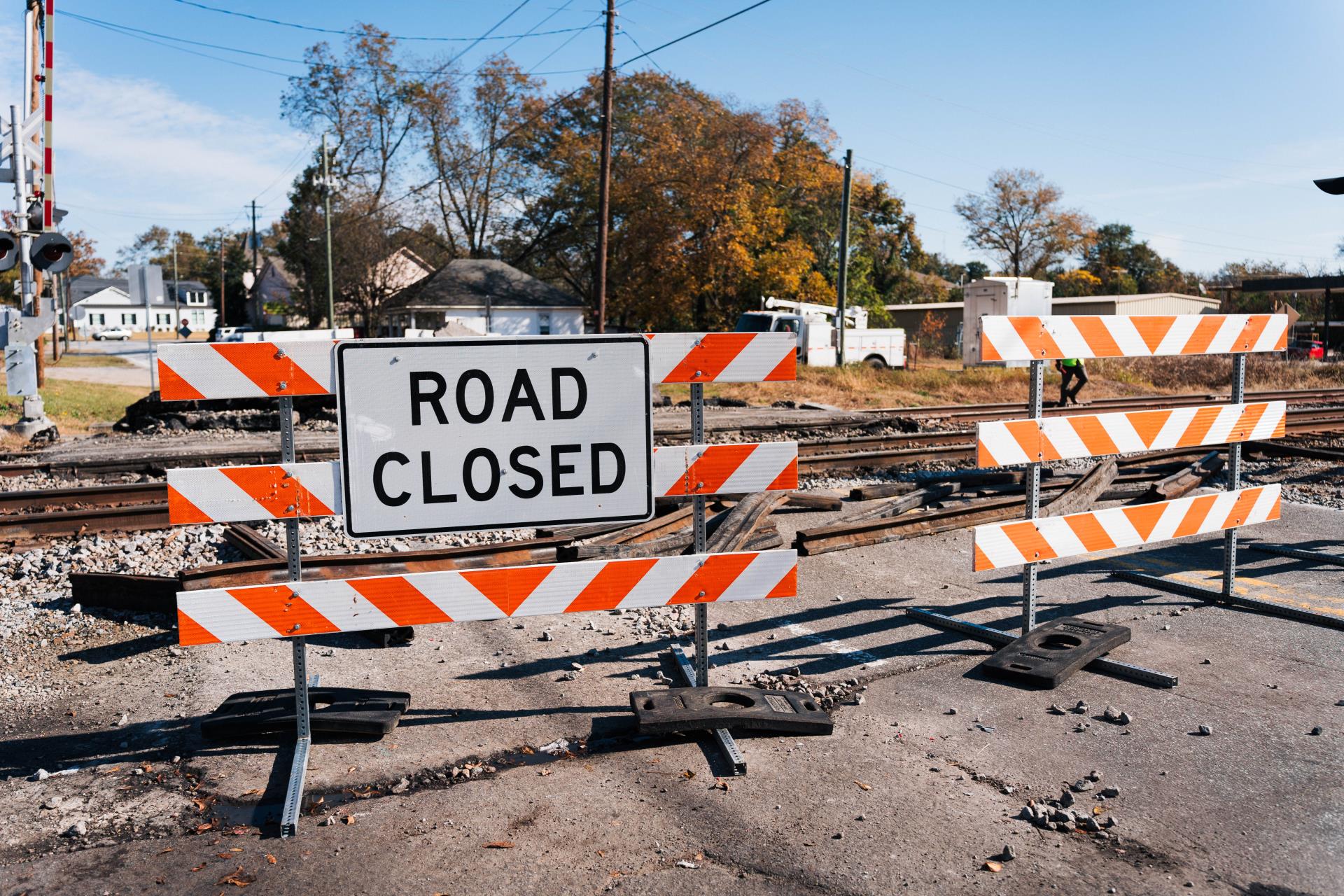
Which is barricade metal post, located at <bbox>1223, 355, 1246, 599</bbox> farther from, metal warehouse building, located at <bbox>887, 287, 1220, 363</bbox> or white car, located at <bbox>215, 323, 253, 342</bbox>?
metal warehouse building, located at <bbox>887, 287, 1220, 363</bbox>

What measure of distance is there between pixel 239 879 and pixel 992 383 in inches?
1198

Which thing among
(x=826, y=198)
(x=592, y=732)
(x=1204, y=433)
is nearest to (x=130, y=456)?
(x=592, y=732)

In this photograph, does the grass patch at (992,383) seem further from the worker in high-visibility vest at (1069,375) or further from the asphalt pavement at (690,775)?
the asphalt pavement at (690,775)

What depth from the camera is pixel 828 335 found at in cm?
3756

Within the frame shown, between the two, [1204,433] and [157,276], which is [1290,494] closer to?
[1204,433]

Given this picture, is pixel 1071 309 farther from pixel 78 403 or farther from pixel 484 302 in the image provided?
pixel 78 403

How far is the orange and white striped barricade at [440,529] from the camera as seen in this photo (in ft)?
14.2

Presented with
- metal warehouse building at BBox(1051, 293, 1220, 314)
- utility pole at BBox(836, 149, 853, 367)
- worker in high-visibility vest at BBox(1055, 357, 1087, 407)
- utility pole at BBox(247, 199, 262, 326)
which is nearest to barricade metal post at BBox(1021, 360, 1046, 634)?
worker in high-visibility vest at BBox(1055, 357, 1087, 407)

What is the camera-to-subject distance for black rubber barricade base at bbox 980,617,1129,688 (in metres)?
5.39

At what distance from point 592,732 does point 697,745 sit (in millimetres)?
502

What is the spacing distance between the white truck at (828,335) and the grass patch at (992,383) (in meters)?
2.25

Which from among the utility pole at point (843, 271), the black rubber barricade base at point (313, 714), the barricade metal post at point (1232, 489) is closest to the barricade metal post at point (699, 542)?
the black rubber barricade base at point (313, 714)

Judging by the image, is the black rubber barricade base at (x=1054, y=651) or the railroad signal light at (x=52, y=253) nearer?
the black rubber barricade base at (x=1054, y=651)

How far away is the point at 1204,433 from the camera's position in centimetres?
663
